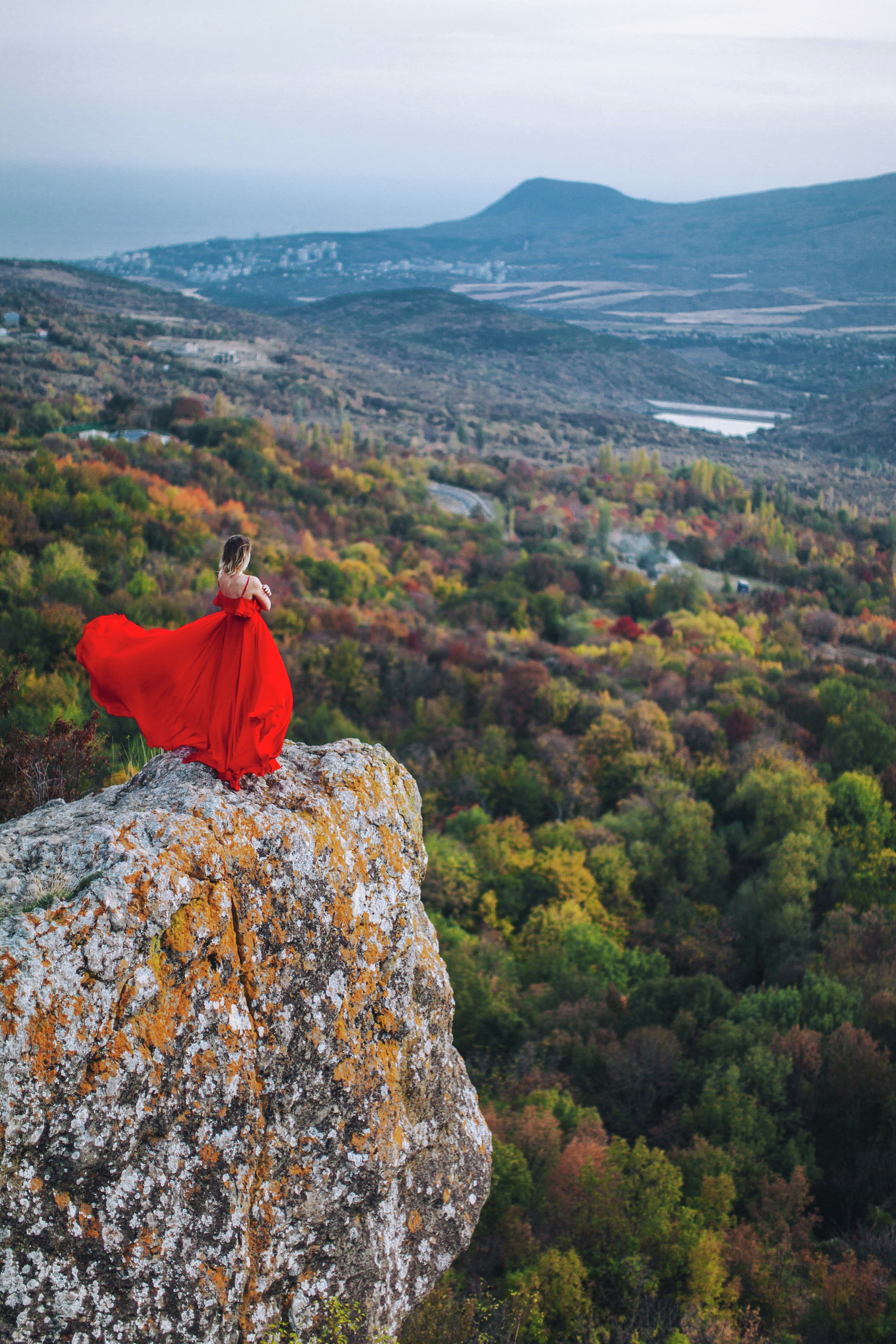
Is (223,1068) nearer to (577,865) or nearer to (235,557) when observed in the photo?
(235,557)

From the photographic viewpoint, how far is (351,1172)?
6191 millimetres

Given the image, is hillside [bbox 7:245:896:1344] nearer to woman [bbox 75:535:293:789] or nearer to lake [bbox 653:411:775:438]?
woman [bbox 75:535:293:789]

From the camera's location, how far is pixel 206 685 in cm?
691

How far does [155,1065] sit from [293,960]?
1.08 m

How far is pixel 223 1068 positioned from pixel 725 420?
205m

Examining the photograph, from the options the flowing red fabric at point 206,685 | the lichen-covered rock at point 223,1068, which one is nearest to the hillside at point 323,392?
the flowing red fabric at point 206,685

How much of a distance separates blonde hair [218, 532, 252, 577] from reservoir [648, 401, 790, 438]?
559ft

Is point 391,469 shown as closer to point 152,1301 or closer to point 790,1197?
point 790,1197

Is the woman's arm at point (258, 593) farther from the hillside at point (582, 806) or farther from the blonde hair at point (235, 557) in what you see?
the hillside at point (582, 806)

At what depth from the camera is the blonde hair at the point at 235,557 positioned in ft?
22.5

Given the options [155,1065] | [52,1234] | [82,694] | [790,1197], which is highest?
[155,1065]

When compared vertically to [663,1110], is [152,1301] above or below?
above

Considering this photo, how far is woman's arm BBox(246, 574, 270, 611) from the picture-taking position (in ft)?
22.4

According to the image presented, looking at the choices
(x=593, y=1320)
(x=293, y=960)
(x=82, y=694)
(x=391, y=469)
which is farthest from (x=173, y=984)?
(x=391, y=469)
